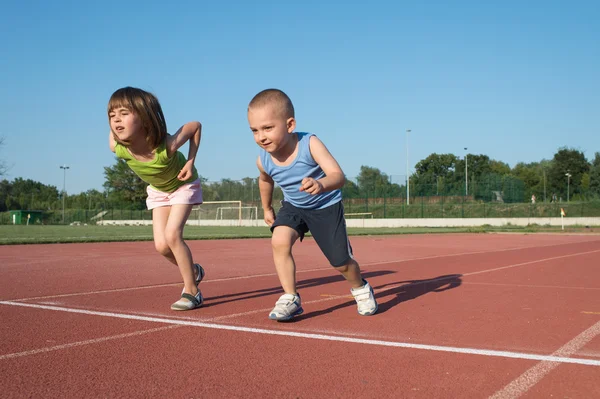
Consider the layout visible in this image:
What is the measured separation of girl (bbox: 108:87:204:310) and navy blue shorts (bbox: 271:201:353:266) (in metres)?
1.00

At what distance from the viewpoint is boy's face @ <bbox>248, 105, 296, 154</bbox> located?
4.84m

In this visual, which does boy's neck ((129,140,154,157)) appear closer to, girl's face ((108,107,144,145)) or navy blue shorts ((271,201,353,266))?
girl's face ((108,107,144,145))

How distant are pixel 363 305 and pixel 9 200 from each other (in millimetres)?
106297

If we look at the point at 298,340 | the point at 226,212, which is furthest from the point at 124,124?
the point at 226,212

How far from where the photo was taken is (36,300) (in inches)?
239

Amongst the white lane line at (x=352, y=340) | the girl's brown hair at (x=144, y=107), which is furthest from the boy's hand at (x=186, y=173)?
the white lane line at (x=352, y=340)

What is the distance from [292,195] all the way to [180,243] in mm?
1219

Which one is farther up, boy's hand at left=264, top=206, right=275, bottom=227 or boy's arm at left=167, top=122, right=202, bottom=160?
boy's arm at left=167, top=122, right=202, bottom=160

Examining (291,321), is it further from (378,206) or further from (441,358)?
(378,206)

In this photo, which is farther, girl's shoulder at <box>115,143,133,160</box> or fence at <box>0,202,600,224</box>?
fence at <box>0,202,600,224</box>

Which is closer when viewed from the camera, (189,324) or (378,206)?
(189,324)

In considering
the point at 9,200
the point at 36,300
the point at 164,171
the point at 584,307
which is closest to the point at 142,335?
the point at 164,171

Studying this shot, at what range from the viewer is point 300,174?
513 centimetres

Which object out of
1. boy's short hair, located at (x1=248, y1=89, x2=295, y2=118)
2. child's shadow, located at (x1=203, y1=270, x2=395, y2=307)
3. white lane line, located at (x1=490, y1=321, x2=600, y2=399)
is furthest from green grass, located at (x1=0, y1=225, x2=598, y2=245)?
white lane line, located at (x1=490, y1=321, x2=600, y2=399)
